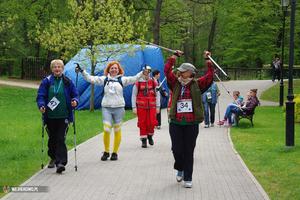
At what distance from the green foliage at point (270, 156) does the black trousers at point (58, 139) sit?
11.0 feet

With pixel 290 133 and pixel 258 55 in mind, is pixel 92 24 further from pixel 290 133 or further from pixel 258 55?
pixel 258 55

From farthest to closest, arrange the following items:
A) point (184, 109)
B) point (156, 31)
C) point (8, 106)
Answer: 1. point (156, 31)
2. point (8, 106)
3. point (184, 109)

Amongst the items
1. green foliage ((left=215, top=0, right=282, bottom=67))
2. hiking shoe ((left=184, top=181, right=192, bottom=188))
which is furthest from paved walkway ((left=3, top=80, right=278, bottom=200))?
green foliage ((left=215, top=0, right=282, bottom=67))

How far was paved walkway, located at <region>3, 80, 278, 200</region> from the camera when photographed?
632 centimetres

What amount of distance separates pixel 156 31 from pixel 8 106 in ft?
34.3

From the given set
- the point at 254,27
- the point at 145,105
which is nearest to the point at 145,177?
the point at 145,105

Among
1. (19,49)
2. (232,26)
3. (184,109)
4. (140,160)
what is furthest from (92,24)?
(232,26)

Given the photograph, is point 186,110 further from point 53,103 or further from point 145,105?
point 145,105

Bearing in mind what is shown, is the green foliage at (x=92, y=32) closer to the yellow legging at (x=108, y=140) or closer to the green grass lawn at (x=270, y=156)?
the green grass lawn at (x=270, y=156)

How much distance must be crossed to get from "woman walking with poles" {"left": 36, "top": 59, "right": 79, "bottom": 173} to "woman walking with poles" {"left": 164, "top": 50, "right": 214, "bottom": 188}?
201cm

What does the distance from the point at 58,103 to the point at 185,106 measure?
236 centimetres

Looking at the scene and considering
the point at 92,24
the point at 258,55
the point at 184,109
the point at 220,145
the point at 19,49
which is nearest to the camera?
the point at 184,109

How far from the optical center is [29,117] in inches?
677

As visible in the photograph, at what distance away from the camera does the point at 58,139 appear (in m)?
7.84
